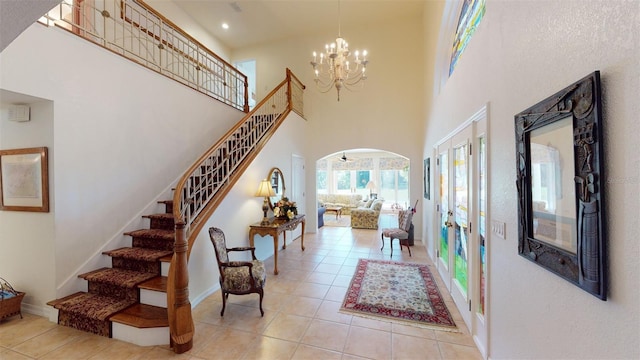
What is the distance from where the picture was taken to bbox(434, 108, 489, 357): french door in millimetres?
2354

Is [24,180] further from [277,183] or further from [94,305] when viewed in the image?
[277,183]

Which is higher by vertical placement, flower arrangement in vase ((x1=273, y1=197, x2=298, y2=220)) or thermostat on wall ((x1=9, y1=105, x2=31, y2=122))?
thermostat on wall ((x1=9, y1=105, x2=31, y2=122))

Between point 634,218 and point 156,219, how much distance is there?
450cm

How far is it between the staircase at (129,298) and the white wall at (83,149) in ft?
0.88

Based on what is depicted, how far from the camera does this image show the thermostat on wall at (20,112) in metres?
2.74

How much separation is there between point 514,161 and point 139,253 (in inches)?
161

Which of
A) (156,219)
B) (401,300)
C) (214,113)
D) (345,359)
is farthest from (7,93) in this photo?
(401,300)

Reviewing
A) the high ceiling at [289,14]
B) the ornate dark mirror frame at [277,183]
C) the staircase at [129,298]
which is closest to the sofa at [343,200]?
the ornate dark mirror frame at [277,183]

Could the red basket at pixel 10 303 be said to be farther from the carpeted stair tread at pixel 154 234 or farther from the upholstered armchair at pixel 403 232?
the upholstered armchair at pixel 403 232

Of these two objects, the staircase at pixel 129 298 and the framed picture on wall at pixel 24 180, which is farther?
the framed picture on wall at pixel 24 180

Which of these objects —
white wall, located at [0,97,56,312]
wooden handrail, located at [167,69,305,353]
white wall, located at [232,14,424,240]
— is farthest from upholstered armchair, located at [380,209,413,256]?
white wall, located at [0,97,56,312]

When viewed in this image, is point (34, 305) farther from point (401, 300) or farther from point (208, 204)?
point (401, 300)

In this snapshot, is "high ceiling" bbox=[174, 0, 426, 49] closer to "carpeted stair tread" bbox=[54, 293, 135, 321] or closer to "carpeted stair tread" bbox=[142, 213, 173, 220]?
"carpeted stair tread" bbox=[142, 213, 173, 220]

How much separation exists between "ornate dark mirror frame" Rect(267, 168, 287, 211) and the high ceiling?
14.2 feet
